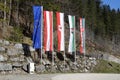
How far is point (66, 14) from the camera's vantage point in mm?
67500

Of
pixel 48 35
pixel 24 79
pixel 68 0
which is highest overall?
pixel 68 0

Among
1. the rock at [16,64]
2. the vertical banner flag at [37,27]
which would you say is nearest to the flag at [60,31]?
the vertical banner flag at [37,27]

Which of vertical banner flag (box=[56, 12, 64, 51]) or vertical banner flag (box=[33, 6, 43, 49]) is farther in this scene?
vertical banner flag (box=[56, 12, 64, 51])

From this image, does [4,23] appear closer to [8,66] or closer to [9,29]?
[9,29]

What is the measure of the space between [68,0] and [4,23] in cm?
2757

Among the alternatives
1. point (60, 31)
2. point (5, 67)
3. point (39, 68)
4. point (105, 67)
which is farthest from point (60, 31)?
point (105, 67)

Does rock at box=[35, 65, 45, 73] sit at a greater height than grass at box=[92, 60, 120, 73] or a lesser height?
greater

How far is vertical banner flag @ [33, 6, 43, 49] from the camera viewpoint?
3150cm

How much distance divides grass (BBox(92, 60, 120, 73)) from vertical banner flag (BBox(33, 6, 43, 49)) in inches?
290

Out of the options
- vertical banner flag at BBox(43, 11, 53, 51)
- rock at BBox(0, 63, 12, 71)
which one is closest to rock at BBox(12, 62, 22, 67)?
rock at BBox(0, 63, 12, 71)

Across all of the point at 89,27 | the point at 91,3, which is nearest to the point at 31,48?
the point at 89,27

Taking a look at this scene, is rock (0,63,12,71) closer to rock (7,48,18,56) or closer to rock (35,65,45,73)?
rock (7,48,18,56)

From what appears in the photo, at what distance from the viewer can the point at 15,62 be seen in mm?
30672

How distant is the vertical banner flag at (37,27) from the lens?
103 feet
